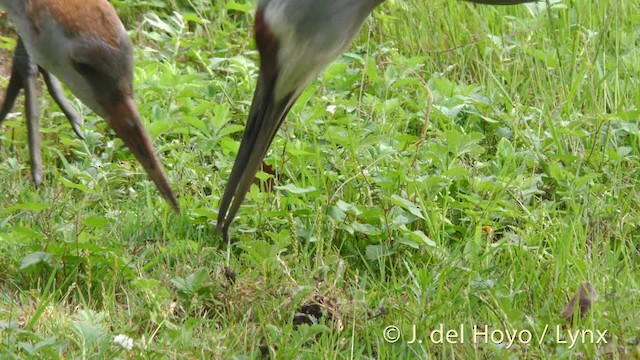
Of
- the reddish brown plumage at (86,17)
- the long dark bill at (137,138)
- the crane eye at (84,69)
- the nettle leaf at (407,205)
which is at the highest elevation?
the reddish brown plumage at (86,17)

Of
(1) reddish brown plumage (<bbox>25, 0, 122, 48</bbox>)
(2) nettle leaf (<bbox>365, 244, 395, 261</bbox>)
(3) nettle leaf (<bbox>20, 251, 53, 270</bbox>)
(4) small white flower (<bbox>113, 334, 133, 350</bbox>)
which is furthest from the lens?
(2) nettle leaf (<bbox>365, 244, 395, 261</bbox>)

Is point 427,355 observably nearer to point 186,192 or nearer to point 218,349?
point 218,349

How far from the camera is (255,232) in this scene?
447 centimetres

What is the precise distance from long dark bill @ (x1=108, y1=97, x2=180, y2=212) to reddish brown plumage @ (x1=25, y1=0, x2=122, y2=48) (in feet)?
0.78

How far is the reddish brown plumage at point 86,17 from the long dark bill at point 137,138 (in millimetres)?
236

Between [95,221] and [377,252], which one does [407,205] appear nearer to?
[377,252]

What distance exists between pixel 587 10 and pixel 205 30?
5.78 ft

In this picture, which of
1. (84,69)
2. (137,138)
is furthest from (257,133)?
(84,69)

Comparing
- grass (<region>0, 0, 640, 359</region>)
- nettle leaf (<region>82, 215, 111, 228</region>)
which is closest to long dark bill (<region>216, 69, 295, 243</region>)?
grass (<region>0, 0, 640, 359</region>)

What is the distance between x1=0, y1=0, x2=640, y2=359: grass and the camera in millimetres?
3836

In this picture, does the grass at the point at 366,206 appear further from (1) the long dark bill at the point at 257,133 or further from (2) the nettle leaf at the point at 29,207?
(1) the long dark bill at the point at 257,133

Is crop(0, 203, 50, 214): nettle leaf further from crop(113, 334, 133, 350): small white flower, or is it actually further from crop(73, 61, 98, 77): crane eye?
crop(113, 334, 133, 350): small white flower

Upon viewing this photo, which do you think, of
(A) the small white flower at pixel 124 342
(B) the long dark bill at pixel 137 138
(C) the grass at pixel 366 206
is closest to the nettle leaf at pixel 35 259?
(C) the grass at pixel 366 206

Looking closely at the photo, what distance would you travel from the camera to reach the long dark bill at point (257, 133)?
3855 mm
